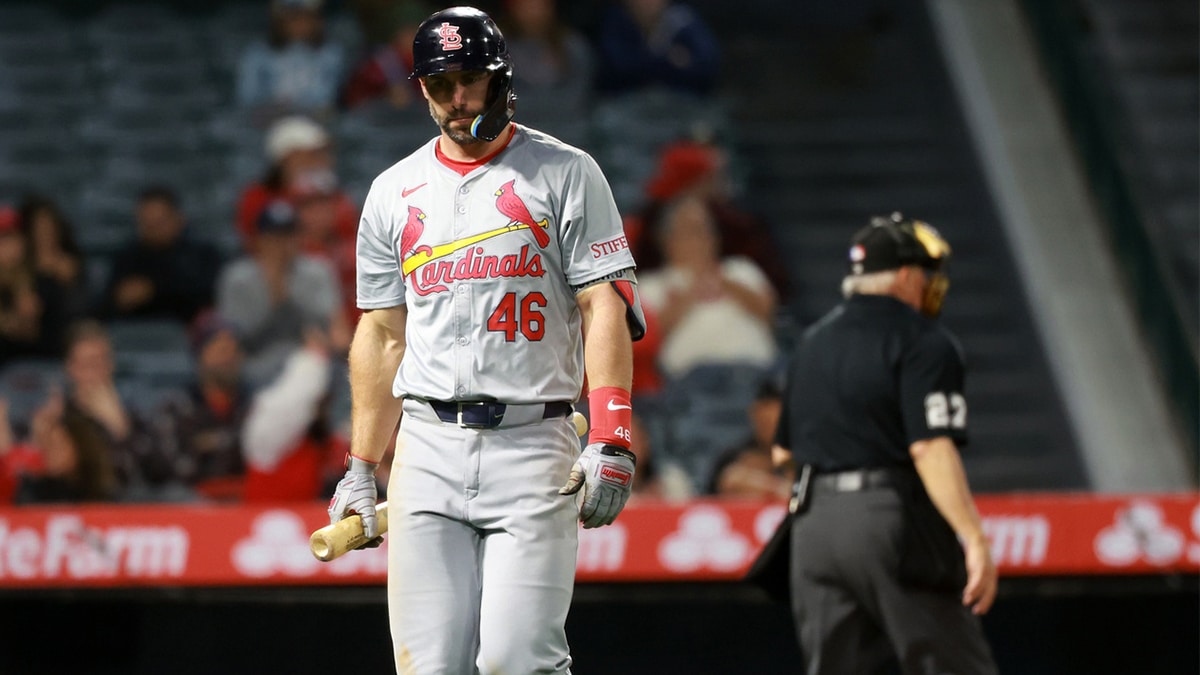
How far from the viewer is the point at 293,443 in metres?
7.48

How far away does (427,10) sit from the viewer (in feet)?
34.4

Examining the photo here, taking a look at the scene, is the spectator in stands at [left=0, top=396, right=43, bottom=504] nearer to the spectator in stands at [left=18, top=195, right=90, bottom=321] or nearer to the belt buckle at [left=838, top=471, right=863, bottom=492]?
the spectator in stands at [left=18, top=195, right=90, bottom=321]

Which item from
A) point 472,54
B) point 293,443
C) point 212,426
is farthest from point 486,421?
point 212,426

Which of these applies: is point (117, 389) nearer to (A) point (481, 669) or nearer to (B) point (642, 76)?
(B) point (642, 76)

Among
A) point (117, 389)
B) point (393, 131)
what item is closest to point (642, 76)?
point (393, 131)

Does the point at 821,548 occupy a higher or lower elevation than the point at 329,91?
lower

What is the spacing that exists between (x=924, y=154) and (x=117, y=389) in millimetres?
5009

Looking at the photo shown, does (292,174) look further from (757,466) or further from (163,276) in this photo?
(757,466)

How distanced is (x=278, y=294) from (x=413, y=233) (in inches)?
185

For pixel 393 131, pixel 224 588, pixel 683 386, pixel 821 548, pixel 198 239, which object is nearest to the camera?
pixel 821 548

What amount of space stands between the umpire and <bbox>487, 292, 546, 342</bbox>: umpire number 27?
1318 mm

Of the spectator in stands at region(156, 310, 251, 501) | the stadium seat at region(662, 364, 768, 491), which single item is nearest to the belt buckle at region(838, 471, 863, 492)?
the stadium seat at region(662, 364, 768, 491)

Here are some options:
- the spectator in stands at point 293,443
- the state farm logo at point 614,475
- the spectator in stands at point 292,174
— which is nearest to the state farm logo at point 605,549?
the spectator in stands at point 293,443

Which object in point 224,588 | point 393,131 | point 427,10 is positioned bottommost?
point 224,588
